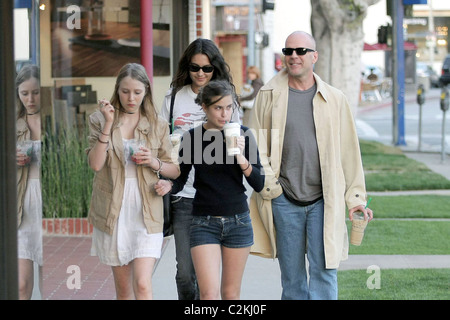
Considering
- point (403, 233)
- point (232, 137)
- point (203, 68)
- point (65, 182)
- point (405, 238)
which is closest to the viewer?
point (232, 137)

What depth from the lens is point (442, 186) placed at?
13.6 metres

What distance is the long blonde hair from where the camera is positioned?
4.94 meters

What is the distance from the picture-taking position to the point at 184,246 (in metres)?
5.33

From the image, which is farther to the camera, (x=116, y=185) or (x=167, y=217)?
(x=167, y=217)

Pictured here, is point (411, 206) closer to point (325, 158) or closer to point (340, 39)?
point (325, 158)

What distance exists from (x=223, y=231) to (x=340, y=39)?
14719mm

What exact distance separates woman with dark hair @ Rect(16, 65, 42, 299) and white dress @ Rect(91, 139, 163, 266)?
24.3 inches

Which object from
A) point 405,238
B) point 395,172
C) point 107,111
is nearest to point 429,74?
point 395,172

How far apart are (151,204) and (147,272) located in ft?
1.21

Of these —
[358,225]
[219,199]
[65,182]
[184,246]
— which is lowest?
[65,182]

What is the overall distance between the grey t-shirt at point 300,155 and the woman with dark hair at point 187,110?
1.15 ft

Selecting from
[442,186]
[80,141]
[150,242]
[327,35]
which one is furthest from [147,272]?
[327,35]

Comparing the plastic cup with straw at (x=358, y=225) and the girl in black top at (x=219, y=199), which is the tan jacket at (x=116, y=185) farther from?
the plastic cup with straw at (x=358, y=225)
